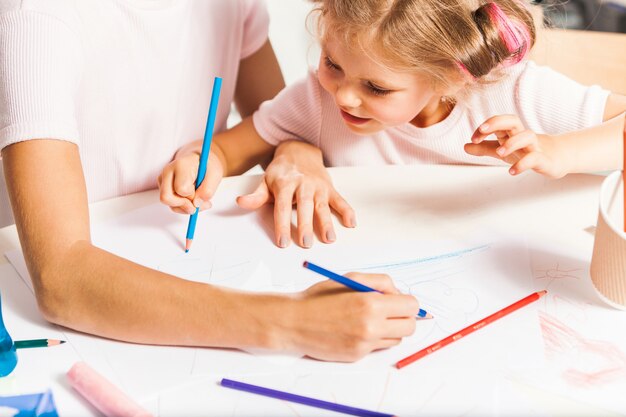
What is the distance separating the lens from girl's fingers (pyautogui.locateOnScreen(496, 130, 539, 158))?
70 centimetres

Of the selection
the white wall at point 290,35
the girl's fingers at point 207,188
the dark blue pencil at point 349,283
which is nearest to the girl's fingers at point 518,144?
the dark blue pencil at point 349,283

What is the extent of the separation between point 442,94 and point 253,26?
37 centimetres

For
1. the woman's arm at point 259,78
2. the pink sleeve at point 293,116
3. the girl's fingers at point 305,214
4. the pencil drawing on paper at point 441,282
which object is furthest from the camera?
the woman's arm at point 259,78

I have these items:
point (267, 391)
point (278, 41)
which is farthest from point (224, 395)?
point (278, 41)

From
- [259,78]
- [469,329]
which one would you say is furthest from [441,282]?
[259,78]

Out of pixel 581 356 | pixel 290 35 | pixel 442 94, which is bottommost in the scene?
pixel 290 35

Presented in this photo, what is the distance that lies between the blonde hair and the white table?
0.48ft

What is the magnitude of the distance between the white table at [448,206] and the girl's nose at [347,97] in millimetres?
107

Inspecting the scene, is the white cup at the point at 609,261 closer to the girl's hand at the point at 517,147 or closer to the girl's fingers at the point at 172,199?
the girl's hand at the point at 517,147

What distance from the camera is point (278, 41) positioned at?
218 cm

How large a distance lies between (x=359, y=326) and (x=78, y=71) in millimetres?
443

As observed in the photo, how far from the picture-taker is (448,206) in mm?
Result: 772

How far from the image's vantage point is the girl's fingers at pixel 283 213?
27.8 inches

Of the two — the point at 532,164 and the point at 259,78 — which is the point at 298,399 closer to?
the point at 532,164
